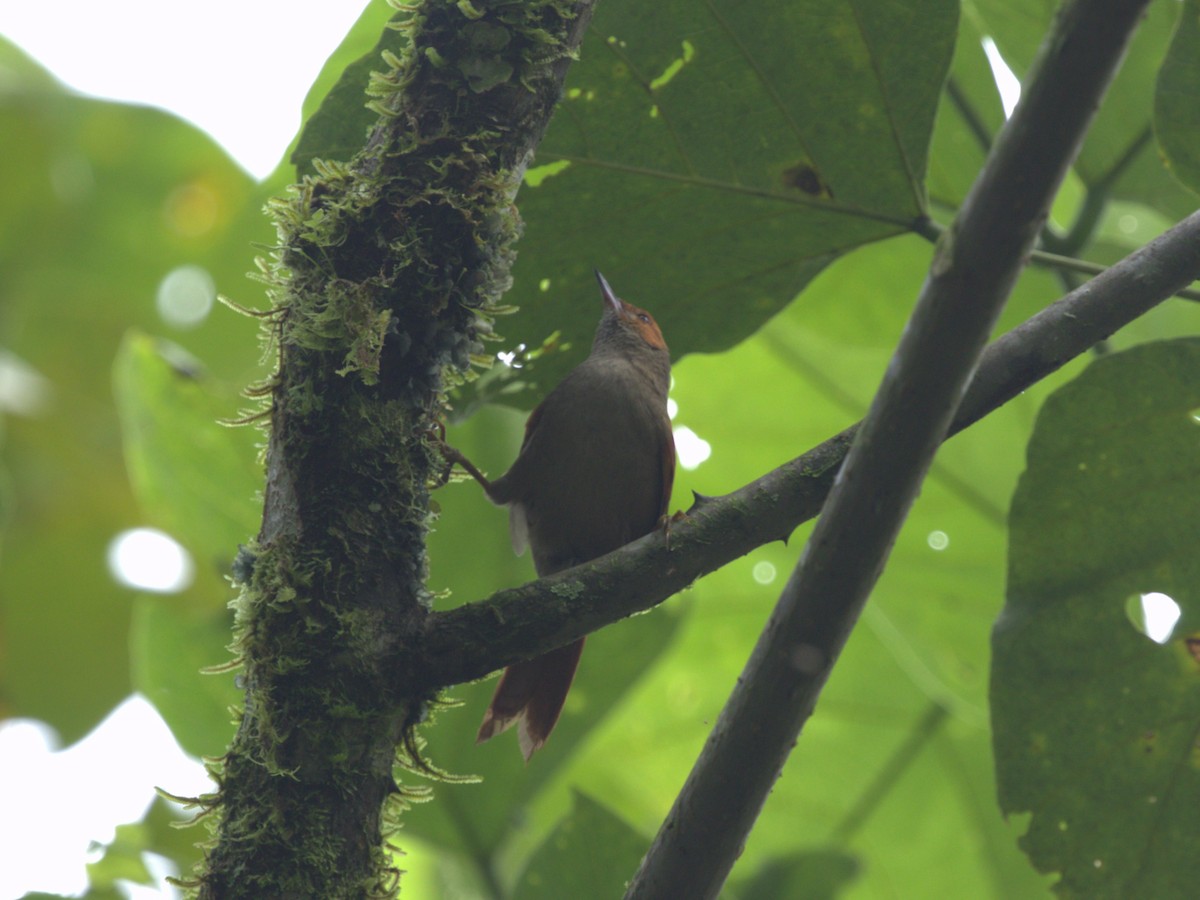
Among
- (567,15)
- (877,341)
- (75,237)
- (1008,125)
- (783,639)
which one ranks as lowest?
(783,639)

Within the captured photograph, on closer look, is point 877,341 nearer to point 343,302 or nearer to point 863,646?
point 863,646

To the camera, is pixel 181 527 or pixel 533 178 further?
pixel 181 527

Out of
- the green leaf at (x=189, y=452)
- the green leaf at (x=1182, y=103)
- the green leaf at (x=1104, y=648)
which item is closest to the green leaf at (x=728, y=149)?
the green leaf at (x=1182, y=103)

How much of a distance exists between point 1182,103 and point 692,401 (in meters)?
1.73

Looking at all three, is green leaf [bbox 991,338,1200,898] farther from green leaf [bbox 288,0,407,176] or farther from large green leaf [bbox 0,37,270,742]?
large green leaf [bbox 0,37,270,742]

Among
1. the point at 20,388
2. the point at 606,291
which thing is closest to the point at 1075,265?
the point at 606,291

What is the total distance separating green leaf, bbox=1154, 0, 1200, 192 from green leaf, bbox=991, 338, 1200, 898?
1.12 ft

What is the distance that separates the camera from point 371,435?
1.80 meters

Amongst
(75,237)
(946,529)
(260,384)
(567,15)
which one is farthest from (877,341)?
(75,237)

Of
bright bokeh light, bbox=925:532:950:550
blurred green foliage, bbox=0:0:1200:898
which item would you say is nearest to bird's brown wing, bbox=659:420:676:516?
blurred green foliage, bbox=0:0:1200:898

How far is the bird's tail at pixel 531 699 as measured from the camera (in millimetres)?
2678

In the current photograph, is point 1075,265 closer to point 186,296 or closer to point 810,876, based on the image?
point 810,876

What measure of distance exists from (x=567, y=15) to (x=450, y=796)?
1.78 metres

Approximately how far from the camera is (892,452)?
1.36m
